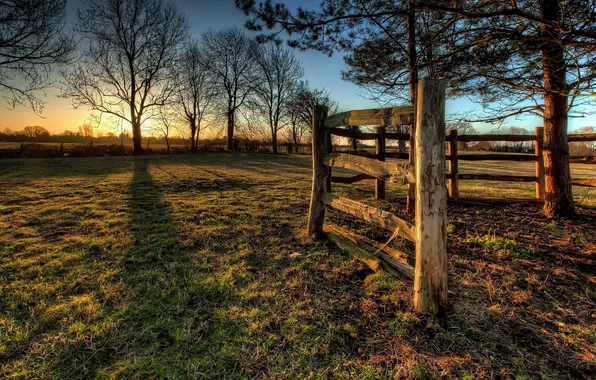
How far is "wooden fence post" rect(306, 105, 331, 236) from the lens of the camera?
4164 mm

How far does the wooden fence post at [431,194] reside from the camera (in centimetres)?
227

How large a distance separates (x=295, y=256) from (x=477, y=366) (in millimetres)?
2255

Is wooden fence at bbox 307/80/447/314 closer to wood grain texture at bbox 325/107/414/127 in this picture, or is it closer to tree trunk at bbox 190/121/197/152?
wood grain texture at bbox 325/107/414/127

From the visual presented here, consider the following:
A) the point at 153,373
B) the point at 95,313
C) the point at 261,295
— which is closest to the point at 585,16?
the point at 261,295

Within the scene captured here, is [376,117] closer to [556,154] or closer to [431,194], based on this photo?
[431,194]

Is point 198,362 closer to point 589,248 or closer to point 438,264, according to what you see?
point 438,264

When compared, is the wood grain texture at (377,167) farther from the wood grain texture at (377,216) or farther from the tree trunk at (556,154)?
the tree trunk at (556,154)

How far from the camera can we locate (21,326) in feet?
7.48

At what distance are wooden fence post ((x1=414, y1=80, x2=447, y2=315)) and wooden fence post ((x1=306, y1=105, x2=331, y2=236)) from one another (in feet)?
6.35

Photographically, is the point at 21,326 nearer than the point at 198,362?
No

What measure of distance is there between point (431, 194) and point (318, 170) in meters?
2.16

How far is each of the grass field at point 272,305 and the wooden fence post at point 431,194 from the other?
1.14 ft

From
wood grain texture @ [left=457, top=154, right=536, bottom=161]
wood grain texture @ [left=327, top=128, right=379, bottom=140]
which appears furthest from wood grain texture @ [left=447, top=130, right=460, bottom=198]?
wood grain texture @ [left=327, top=128, right=379, bottom=140]

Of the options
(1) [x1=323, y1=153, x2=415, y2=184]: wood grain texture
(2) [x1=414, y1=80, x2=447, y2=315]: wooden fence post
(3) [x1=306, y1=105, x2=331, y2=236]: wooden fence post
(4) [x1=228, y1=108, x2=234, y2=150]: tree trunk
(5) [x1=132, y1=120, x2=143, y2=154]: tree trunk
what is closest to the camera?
(2) [x1=414, y1=80, x2=447, y2=315]: wooden fence post
